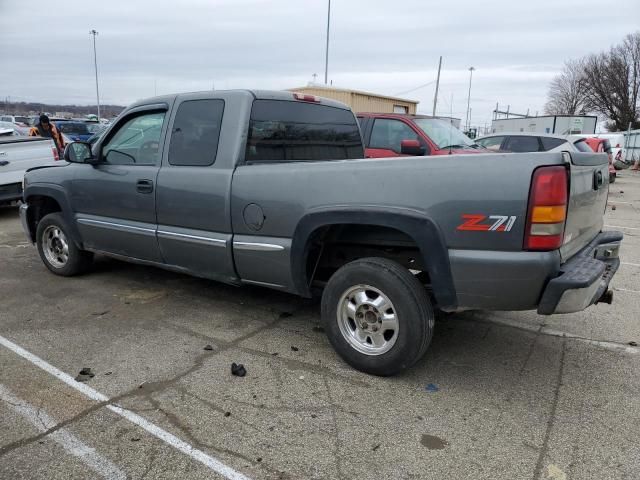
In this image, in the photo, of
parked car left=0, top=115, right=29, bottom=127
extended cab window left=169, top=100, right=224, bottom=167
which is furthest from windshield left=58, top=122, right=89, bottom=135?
extended cab window left=169, top=100, right=224, bottom=167

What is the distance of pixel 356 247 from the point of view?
3773mm

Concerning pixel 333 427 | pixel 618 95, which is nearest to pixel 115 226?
pixel 333 427

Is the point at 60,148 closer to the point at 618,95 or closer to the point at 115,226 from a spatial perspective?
the point at 115,226

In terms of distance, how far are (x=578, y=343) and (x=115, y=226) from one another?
4.04 metres

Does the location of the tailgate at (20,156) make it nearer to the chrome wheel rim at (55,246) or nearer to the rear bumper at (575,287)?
the chrome wheel rim at (55,246)

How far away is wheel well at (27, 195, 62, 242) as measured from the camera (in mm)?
5648

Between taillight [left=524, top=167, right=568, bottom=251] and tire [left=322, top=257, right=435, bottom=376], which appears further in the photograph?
tire [left=322, top=257, right=435, bottom=376]

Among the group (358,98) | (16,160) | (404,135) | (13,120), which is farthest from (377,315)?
(13,120)

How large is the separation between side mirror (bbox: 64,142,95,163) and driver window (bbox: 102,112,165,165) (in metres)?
0.13

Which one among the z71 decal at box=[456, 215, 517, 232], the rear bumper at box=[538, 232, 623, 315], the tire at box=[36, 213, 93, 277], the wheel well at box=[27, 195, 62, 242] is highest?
the z71 decal at box=[456, 215, 517, 232]

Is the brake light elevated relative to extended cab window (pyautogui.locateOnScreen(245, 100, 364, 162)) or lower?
elevated

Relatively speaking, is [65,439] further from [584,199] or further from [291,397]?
[584,199]

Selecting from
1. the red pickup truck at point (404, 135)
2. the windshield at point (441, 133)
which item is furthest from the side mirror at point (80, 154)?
the windshield at point (441, 133)

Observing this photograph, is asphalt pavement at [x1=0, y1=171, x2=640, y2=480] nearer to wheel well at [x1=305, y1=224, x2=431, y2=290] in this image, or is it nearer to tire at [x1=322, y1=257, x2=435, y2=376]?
tire at [x1=322, y1=257, x2=435, y2=376]
